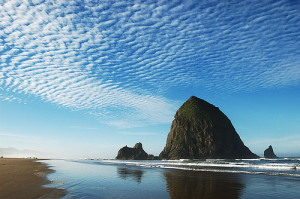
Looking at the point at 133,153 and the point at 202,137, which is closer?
the point at 202,137

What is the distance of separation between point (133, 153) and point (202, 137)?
54441 millimetres

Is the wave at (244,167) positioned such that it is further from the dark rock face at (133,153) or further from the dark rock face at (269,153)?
the dark rock face at (269,153)

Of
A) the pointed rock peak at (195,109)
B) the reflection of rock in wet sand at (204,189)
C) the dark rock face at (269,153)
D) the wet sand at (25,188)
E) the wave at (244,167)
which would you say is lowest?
the reflection of rock in wet sand at (204,189)

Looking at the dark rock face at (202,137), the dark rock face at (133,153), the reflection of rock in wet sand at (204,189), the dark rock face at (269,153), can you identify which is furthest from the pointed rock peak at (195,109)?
the reflection of rock in wet sand at (204,189)

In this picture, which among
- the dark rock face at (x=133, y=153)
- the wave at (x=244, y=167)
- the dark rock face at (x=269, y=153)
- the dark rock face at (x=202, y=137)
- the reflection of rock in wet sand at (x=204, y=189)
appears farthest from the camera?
the dark rock face at (x=269, y=153)

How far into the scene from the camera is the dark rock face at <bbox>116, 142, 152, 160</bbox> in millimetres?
140500

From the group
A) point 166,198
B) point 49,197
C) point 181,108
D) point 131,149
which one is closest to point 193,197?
point 166,198

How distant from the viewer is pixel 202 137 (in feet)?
374

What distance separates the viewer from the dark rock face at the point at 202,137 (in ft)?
356

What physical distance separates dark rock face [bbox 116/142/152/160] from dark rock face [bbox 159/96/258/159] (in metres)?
23.8

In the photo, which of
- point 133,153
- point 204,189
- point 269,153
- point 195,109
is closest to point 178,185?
point 204,189

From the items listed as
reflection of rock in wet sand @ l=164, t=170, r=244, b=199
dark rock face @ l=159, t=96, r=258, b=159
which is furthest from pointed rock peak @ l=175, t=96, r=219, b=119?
reflection of rock in wet sand @ l=164, t=170, r=244, b=199

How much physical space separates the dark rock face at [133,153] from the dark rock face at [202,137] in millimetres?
23819

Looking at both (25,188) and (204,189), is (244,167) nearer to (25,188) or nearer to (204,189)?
(204,189)
